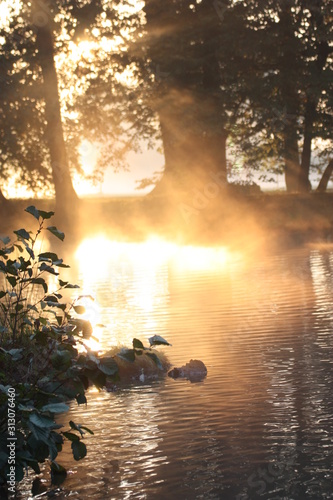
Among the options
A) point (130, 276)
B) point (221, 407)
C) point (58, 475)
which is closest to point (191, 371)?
point (221, 407)

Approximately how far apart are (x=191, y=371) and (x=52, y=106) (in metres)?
23.9

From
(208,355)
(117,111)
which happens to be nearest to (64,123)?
(117,111)

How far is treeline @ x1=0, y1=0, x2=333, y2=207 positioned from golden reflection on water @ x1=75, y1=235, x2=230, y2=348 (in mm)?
4455

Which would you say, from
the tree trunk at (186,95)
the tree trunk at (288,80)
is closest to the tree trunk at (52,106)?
the tree trunk at (186,95)

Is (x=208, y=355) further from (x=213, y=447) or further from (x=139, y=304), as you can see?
(x=139, y=304)

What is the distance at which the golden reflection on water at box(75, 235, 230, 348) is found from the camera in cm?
1401

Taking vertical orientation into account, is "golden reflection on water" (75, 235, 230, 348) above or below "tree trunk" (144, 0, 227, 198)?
below

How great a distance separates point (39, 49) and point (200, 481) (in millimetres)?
27328

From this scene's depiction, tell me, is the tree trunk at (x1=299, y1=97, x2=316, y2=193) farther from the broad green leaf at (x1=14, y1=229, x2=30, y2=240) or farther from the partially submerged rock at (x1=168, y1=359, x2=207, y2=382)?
the broad green leaf at (x1=14, y1=229, x2=30, y2=240)

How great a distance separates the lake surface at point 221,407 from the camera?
6.74 metres

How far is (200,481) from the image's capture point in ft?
22.1

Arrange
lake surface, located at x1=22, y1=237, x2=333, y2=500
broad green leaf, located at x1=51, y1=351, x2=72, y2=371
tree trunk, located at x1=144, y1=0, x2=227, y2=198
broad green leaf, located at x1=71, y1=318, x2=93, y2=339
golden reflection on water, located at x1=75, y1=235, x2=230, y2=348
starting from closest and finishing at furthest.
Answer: broad green leaf, located at x1=51, y1=351, x2=72, y2=371 → lake surface, located at x1=22, y1=237, x2=333, y2=500 → broad green leaf, located at x1=71, y1=318, x2=93, y2=339 → golden reflection on water, located at x1=75, y1=235, x2=230, y2=348 → tree trunk, located at x1=144, y1=0, x2=227, y2=198

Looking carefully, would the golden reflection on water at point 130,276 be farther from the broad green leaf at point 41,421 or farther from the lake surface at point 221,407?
the broad green leaf at point 41,421

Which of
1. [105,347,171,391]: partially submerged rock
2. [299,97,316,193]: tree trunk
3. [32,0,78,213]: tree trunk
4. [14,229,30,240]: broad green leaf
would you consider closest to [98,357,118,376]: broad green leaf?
[14,229,30,240]: broad green leaf
